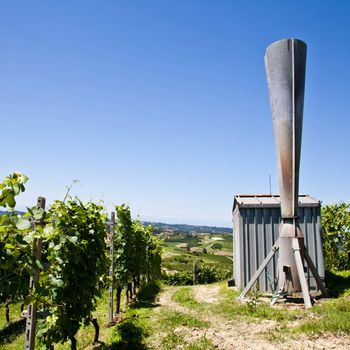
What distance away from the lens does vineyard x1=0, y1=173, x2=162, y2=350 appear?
254cm

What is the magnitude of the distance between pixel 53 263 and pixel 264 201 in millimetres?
10190

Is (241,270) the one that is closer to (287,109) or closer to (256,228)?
(256,228)

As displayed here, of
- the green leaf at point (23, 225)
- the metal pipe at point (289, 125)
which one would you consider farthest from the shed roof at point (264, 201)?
the green leaf at point (23, 225)

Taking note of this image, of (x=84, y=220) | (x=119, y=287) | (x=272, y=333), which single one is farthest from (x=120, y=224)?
(x=272, y=333)

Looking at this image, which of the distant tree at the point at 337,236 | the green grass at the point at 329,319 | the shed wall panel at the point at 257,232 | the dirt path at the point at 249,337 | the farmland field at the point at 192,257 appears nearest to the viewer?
the dirt path at the point at 249,337

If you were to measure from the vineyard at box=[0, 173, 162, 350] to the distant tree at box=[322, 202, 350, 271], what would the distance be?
13.8m

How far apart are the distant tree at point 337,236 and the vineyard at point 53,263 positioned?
45.2ft

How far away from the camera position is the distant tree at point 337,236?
1948 cm

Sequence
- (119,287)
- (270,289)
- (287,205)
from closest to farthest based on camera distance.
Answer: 1. (287,205)
2. (119,287)
3. (270,289)

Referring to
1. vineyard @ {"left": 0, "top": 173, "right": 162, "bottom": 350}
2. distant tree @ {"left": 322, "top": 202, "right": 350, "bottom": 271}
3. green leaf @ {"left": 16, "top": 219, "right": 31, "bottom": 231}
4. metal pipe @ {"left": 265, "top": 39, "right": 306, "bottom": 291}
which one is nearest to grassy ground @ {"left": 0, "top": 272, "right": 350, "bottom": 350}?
vineyard @ {"left": 0, "top": 173, "right": 162, "bottom": 350}

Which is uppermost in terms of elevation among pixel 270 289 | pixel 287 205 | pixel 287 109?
pixel 287 109

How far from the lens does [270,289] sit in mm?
13039

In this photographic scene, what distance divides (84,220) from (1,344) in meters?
6.21

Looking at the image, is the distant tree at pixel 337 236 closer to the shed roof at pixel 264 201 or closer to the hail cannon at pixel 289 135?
the shed roof at pixel 264 201
